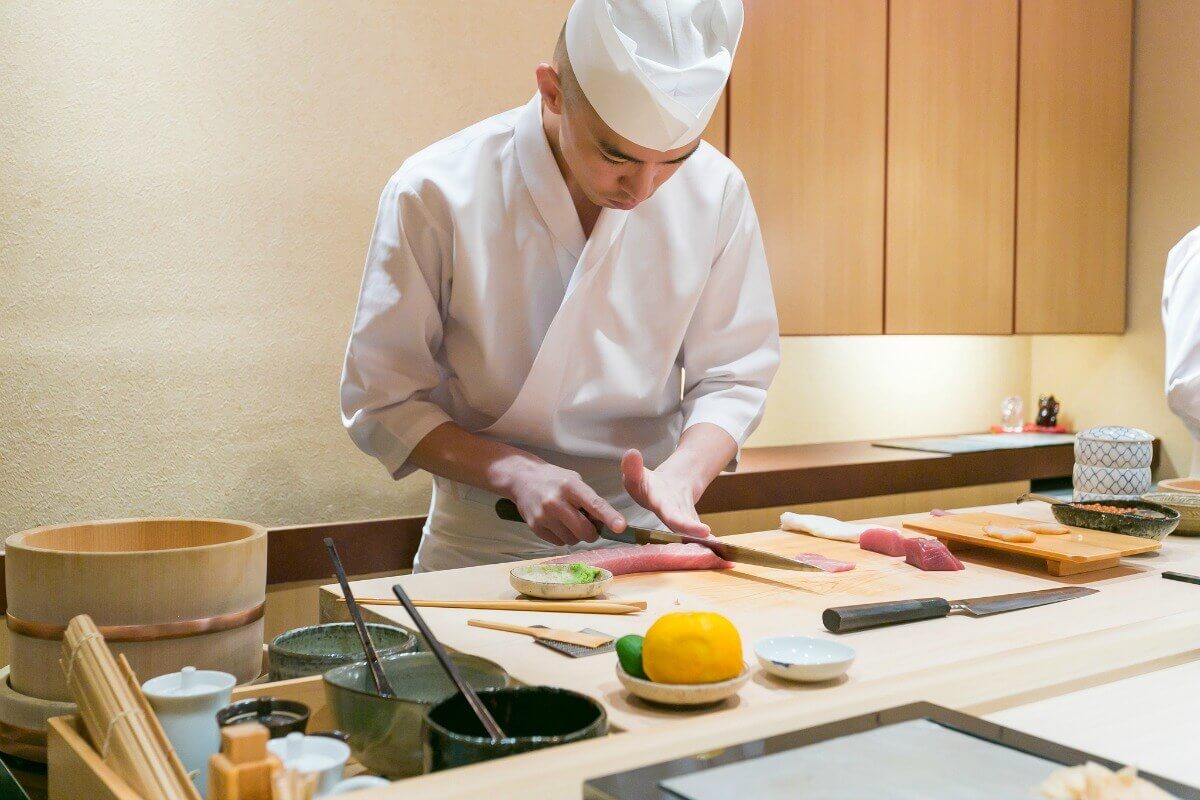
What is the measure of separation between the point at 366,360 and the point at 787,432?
253 cm

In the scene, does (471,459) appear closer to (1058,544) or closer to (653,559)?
(653,559)

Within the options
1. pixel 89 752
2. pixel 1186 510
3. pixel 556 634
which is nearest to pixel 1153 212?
pixel 1186 510

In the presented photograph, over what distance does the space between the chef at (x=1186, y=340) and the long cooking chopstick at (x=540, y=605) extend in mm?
2146

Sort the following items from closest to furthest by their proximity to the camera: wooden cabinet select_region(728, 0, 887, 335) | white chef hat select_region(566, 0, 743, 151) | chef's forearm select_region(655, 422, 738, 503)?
1. white chef hat select_region(566, 0, 743, 151)
2. chef's forearm select_region(655, 422, 738, 503)
3. wooden cabinet select_region(728, 0, 887, 335)

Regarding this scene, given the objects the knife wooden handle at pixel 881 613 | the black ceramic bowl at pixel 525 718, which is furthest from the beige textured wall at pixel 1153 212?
the black ceramic bowl at pixel 525 718

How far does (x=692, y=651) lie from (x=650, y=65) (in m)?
0.90

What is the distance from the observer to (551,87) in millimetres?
1726

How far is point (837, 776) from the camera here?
83 cm

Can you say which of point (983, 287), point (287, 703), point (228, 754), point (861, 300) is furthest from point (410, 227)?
point (983, 287)

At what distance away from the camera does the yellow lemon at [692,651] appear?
1.01 metres

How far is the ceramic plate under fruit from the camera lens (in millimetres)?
1006

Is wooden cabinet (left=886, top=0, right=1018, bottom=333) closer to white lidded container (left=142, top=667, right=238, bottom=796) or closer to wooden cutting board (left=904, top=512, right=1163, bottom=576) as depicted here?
wooden cutting board (left=904, top=512, right=1163, bottom=576)

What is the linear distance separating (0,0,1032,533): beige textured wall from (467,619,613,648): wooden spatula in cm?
171

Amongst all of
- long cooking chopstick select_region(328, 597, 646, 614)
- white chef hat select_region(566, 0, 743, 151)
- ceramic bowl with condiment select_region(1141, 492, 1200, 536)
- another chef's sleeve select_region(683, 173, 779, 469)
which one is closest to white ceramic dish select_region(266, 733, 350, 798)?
long cooking chopstick select_region(328, 597, 646, 614)
